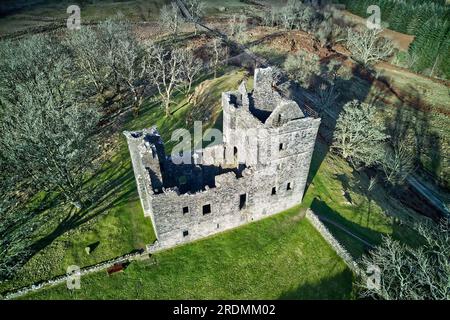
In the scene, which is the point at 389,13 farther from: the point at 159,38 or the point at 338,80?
the point at 159,38

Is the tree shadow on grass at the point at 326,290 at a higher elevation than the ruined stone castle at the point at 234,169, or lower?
lower

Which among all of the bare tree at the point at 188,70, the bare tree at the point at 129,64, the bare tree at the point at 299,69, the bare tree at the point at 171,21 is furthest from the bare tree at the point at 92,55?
the bare tree at the point at 299,69

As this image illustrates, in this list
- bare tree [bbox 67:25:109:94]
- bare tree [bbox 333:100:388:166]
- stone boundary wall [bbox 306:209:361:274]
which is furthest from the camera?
bare tree [bbox 67:25:109:94]

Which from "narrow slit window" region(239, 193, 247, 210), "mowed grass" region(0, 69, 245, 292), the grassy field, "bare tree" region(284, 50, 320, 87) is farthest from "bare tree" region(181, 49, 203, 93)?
"narrow slit window" region(239, 193, 247, 210)

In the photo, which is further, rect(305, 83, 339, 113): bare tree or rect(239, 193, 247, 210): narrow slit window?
rect(305, 83, 339, 113): bare tree

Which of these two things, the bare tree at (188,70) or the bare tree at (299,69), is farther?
the bare tree at (299,69)

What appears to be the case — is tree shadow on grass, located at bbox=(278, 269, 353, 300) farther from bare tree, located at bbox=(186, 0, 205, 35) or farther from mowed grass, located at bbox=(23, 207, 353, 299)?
bare tree, located at bbox=(186, 0, 205, 35)

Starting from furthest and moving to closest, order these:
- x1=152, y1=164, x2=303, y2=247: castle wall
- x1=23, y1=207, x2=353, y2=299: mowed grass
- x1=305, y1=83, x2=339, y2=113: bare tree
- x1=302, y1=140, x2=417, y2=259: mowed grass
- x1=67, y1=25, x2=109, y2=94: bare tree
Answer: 1. x1=305, y1=83, x2=339, y2=113: bare tree
2. x1=67, y1=25, x2=109, y2=94: bare tree
3. x1=302, y1=140, x2=417, y2=259: mowed grass
4. x1=152, y1=164, x2=303, y2=247: castle wall
5. x1=23, y1=207, x2=353, y2=299: mowed grass

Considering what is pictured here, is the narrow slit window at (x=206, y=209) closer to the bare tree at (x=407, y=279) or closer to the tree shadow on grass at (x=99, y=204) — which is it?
the tree shadow on grass at (x=99, y=204)

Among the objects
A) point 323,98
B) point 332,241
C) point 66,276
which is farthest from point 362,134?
point 66,276

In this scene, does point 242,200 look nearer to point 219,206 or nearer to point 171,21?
point 219,206
